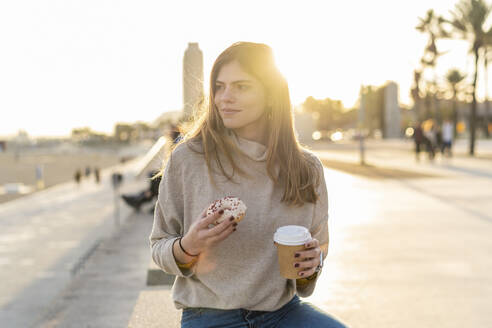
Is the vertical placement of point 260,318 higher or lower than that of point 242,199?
lower

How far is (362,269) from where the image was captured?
15.9 ft

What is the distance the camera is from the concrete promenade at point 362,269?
148 inches

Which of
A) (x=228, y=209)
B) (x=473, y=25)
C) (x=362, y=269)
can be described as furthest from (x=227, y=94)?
(x=473, y=25)

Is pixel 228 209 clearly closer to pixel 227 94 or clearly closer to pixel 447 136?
pixel 227 94

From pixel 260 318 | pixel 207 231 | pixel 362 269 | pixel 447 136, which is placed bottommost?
pixel 362 269

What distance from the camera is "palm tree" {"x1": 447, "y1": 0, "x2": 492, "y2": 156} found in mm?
25281

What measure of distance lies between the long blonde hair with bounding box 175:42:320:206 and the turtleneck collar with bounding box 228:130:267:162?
3 centimetres

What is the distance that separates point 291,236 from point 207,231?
27 centimetres

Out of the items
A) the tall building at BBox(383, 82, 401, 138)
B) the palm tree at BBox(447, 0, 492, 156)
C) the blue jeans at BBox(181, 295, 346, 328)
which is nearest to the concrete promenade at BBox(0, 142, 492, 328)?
the blue jeans at BBox(181, 295, 346, 328)

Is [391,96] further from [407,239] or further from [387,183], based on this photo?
[407,239]

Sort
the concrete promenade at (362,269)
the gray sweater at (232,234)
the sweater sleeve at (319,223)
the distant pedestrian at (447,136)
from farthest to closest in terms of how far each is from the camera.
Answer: the distant pedestrian at (447,136)
the concrete promenade at (362,269)
the sweater sleeve at (319,223)
the gray sweater at (232,234)

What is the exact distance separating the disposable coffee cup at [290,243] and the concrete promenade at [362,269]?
1.69 meters

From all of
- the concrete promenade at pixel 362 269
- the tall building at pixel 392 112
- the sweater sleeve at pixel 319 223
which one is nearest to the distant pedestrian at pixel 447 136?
the concrete promenade at pixel 362 269

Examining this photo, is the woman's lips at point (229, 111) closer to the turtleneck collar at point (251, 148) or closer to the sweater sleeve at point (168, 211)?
the turtleneck collar at point (251, 148)
